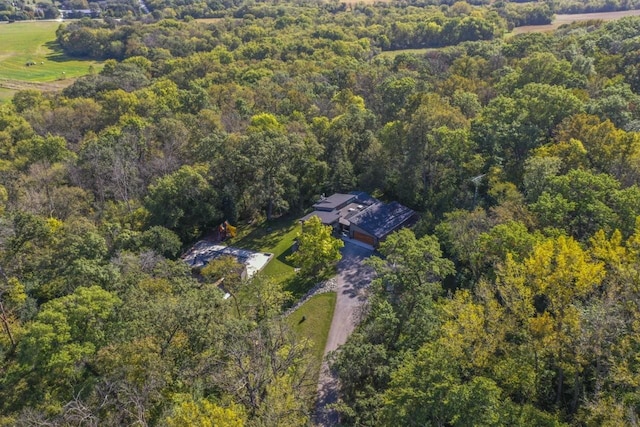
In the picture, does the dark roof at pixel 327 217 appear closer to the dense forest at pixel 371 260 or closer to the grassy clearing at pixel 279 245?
the grassy clearing at pixel 279 245

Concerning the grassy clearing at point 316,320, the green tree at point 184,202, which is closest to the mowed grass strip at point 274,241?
the green tree at point 184,202

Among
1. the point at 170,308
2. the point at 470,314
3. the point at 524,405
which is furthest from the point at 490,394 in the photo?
the point at 170,308

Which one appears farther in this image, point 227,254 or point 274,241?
point 274,241

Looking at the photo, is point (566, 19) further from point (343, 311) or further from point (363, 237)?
point (343, 311)

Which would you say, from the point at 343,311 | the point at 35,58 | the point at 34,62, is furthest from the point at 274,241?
the point at 35,58

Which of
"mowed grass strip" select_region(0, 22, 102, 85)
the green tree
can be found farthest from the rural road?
"mowed grass strip" select_region(0, 22, 102, 85)

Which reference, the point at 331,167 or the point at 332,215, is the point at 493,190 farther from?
the point at 331,167
